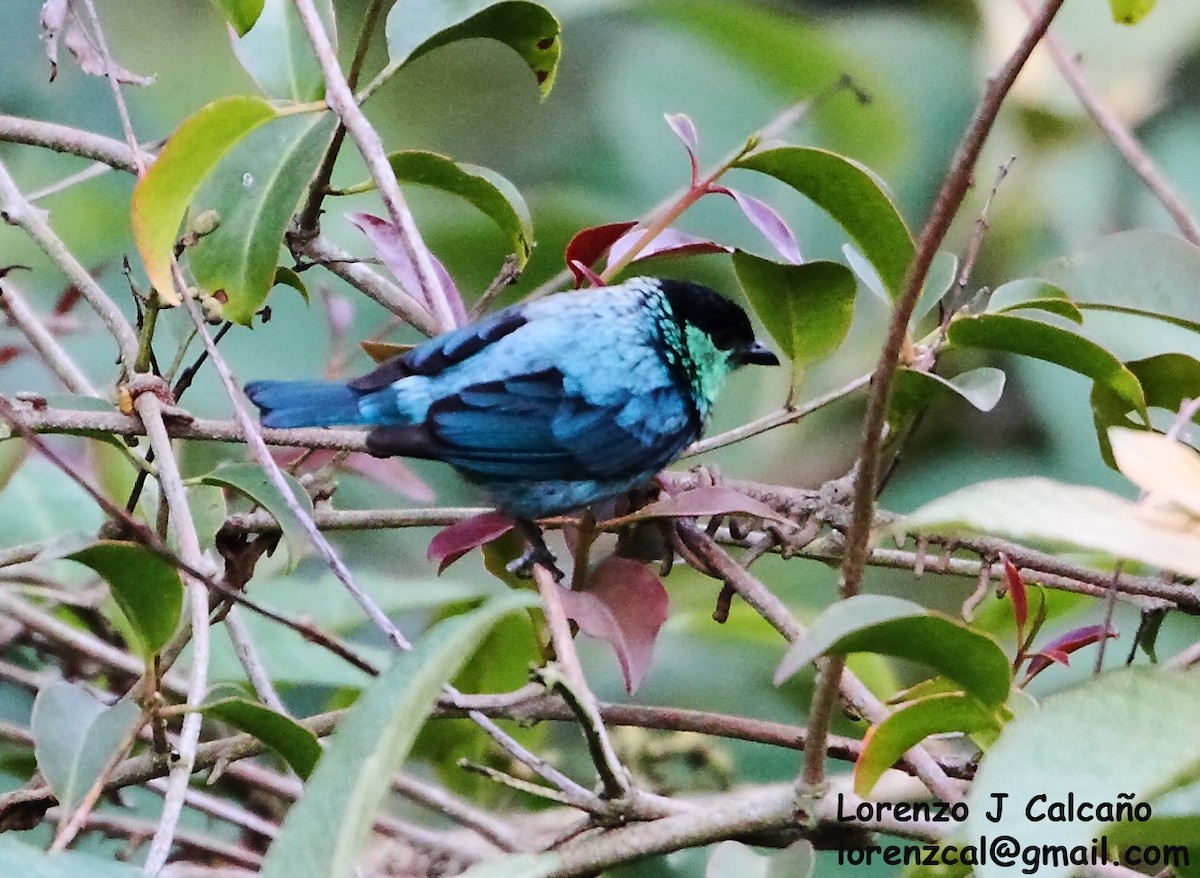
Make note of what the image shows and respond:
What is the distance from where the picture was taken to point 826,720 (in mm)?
894

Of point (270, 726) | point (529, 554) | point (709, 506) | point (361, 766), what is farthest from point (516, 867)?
point (529, 554)

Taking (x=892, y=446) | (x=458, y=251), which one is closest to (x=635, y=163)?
(x=458, y=251)

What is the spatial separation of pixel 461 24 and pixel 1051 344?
65cm

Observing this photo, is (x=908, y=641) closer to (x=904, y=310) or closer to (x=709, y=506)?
(x=904, y=310)

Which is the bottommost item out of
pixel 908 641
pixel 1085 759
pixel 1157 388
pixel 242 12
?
pixel 1085 759

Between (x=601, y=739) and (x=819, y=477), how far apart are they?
7.21 feet

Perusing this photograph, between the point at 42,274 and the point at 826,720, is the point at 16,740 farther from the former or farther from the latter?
the point at 42,274

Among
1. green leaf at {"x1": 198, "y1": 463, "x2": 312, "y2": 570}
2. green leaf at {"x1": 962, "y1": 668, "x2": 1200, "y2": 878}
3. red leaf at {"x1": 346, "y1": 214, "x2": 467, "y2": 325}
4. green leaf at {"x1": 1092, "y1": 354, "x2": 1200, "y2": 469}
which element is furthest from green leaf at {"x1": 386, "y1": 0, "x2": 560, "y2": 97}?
green leaf at {"x1": 962, "y1": 668, "x2": 1200, "y2": 878}

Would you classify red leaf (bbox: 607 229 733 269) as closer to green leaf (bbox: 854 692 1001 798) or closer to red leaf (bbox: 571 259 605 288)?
red leaf (bbox: 571 259 605 288)

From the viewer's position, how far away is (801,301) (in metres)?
1.36

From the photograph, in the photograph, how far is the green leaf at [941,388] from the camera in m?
1.18

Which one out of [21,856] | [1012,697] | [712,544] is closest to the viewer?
[21,856]

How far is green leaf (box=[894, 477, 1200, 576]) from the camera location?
63 cm

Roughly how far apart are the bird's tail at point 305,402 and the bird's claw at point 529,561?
0.38 m
